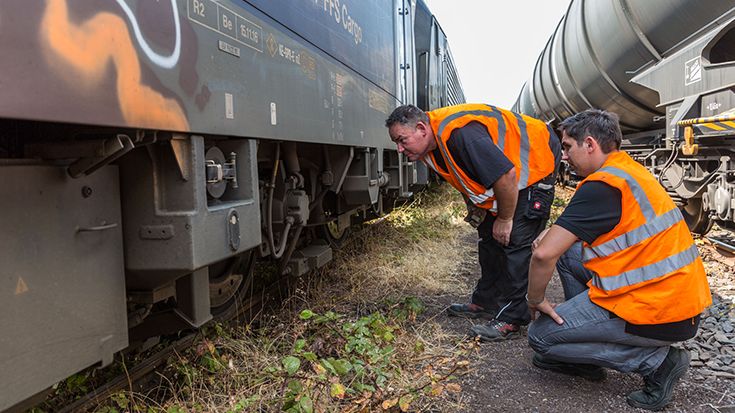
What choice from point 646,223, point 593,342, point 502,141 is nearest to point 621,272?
point 646,223

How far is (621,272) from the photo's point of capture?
2.46 m

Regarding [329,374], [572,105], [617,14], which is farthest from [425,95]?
[329,374]

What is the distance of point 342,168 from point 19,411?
2.58 meters

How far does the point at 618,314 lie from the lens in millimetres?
2488

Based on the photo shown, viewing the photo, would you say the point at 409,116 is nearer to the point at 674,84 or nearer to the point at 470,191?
the point at 470,191

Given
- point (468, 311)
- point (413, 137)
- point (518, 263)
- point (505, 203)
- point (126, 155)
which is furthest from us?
point (468, 311)

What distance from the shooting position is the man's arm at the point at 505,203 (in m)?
3.18

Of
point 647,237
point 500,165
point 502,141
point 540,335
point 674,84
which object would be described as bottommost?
point 540,335

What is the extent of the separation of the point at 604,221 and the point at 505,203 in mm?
891

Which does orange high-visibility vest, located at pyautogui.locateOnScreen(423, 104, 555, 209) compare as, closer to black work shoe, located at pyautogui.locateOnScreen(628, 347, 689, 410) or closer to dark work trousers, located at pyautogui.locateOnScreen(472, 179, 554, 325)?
dark work trousers, located at pyautogui.locateOnScreen(472, 179, 554, 325)

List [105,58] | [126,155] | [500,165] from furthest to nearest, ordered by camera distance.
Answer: [500,165]
[126,155]
[105,58]

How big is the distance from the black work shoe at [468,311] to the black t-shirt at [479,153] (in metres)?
1.05

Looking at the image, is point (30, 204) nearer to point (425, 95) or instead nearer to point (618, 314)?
point (618, 314)

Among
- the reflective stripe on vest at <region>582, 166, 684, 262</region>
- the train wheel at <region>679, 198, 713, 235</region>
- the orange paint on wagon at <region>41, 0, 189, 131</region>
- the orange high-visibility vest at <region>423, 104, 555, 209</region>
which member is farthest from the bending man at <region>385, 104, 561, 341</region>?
the train wheel at <region>679, 198, 713, 235</region>
